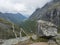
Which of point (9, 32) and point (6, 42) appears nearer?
point (6, 42)

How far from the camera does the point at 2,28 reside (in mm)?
22734

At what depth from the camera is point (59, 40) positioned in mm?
16578

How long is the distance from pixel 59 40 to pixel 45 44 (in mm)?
1404

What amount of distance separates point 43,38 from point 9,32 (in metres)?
6.28

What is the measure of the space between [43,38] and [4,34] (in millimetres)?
6274

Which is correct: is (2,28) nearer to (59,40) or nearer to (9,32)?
(9,32)

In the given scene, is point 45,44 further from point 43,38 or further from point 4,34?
point 4,34

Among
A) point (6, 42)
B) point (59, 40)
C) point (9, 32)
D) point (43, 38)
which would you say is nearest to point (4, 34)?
point (9, 32)

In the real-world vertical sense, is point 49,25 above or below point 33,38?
above

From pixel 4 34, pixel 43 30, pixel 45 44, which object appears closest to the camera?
pixel 45 44

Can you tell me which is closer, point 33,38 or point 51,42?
point 51,42

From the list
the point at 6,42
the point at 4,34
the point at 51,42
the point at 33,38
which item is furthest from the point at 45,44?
the point at 4,34

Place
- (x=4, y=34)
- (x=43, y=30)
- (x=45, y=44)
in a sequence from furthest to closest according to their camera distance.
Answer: (x=4, y=34), (x=43, y=30), (x=45, y=44)

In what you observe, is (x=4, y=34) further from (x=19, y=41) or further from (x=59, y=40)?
(x=59, y=40)
